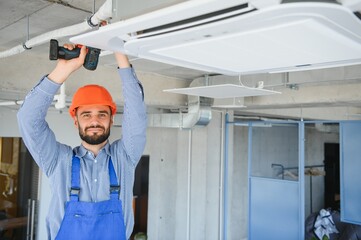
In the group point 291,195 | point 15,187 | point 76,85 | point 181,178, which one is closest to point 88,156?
point 76,85

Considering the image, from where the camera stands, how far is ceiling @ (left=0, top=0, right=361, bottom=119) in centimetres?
217

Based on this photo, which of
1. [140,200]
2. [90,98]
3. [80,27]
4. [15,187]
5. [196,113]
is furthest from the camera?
[140,200]

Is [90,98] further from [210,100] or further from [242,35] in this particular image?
[210,100]

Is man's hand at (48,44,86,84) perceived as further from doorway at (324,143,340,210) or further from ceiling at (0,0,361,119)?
doorway at (324,143,340,210)

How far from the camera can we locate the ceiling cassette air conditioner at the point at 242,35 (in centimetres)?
67

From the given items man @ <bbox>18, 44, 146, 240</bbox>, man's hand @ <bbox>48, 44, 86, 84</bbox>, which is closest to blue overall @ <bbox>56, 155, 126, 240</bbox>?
man @ <bbox>18, 44, 146, 240</bbox>

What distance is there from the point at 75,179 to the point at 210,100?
10.7 feet

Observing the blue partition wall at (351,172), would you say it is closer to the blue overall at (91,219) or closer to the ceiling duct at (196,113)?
the ceiling duct at (196,113)

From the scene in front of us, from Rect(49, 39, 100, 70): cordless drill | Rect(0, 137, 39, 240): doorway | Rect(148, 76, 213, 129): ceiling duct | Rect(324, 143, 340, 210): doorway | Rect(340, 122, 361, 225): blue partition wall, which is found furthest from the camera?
Rect(324, 143, 340, 210): doorway

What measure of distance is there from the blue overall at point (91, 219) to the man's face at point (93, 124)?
0.15 metres

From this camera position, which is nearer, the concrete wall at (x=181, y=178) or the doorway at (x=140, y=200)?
the concrete wall at (x=181, y=178)

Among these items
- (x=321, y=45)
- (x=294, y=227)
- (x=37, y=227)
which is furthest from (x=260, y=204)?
(x=321, y=45)


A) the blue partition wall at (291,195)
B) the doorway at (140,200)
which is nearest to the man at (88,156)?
the blue partition wall at (291,195)

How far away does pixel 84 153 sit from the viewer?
1.49m
